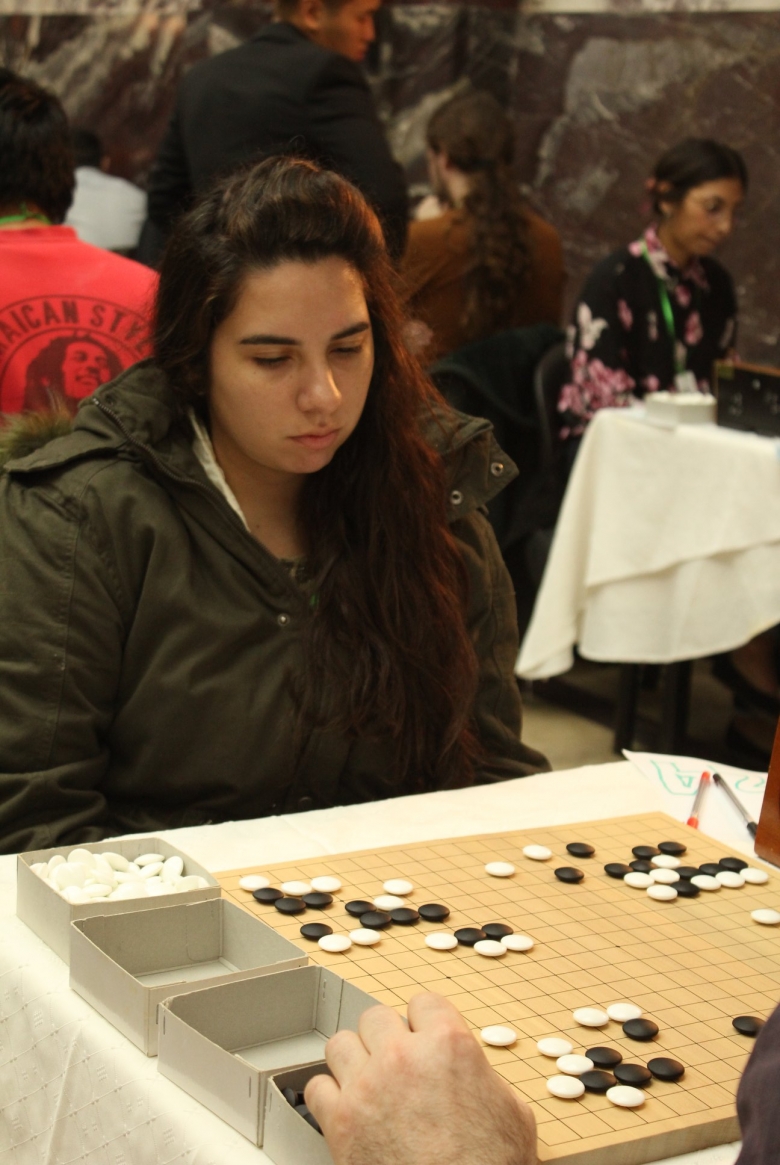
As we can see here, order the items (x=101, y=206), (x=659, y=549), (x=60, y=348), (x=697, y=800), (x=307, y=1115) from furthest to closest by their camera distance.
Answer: (x=101, y=206)
(x=659, y=549)
(x=60, y=348)
(x=697, y=800)
(x=307, y=1115)

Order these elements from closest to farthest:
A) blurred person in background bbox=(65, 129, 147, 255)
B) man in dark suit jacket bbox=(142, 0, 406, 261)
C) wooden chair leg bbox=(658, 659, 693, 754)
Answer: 1. man in dark suit jacket bbox=(142, 0, 406, 261)
2. wooden chair leg bbox=(658, 659, 693, 754)
3. blurred person in background bbox=(65, 129, 147, 255)

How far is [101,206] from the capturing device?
16.4 feet

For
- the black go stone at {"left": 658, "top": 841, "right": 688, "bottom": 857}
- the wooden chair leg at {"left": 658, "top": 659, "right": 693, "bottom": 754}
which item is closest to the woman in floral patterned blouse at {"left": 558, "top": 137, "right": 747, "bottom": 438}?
the wooden chair leg at {"left": 658, "top": 659, "right": 693, "bottom": 754}

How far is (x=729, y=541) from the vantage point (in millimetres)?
3479

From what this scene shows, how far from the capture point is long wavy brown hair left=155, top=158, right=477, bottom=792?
5.57 ft

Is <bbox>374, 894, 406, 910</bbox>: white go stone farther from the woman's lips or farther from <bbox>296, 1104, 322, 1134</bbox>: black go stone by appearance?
the woman's lips

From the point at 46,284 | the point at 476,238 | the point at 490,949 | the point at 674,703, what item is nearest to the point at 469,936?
the point at 490,949

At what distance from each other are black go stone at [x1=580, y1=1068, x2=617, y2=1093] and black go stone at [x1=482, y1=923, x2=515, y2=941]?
223 millimetres

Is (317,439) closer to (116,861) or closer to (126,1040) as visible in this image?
(116,861)

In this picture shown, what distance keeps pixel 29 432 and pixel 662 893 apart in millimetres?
945

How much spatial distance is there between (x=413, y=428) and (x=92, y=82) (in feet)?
13.8

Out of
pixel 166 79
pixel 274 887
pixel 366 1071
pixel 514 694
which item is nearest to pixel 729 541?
pixel 514 694

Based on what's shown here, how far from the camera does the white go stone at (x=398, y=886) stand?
1303mm

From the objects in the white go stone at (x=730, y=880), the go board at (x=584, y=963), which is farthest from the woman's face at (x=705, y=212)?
the white go stone at (x=730, y=880)
